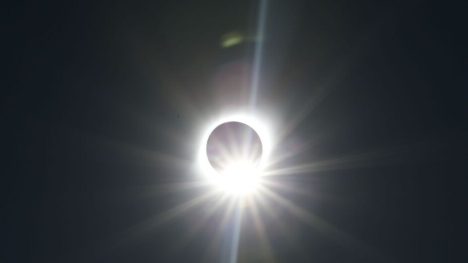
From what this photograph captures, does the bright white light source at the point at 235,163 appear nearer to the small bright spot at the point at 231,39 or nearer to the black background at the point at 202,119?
the black background at the point at 202,119

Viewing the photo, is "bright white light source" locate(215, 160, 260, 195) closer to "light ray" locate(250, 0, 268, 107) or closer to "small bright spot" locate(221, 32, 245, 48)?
"light ray" locate(250, 0, 268, 107)

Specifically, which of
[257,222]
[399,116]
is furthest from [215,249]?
[399,116]

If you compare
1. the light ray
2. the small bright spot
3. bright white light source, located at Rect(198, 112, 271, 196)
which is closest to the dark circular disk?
bright white light source, located at Rect(198, 112, 271, 196)

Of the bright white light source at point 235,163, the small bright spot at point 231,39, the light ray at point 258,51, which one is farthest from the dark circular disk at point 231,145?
the small bright spot at point 231,39

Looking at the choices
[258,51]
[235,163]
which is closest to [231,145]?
[235,163]

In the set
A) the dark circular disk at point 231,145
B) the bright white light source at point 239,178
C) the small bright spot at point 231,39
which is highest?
the small bright spot at point 231,39

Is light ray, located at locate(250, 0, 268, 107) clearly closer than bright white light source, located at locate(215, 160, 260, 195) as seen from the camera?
Yes
